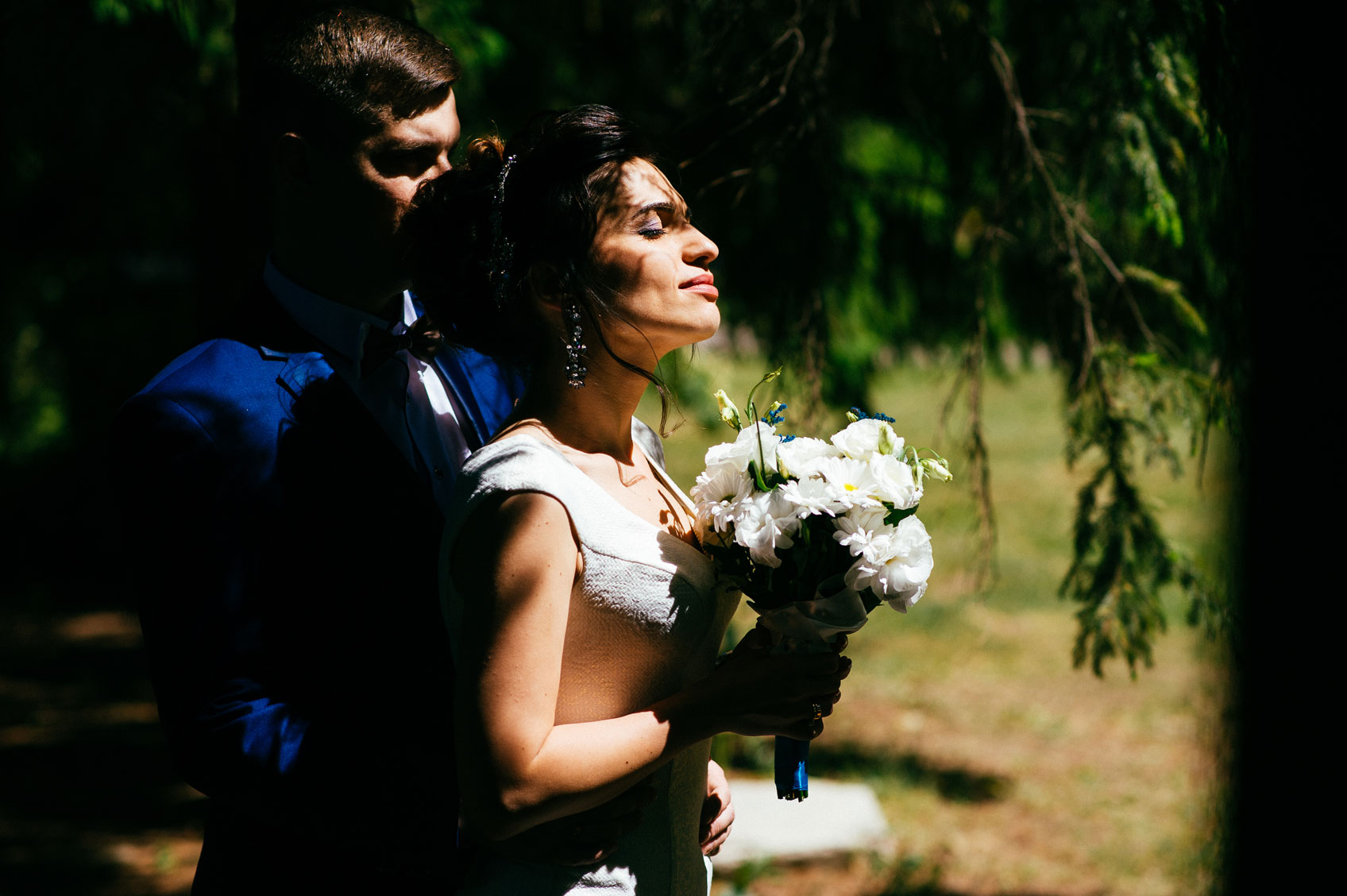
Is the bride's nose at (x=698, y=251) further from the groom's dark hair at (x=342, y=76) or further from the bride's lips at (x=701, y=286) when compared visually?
the groom's dark hair at (x=342, y=76)

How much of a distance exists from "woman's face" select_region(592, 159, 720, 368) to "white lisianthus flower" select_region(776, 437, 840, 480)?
0.24 metres

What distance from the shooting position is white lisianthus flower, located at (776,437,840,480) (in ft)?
6.02

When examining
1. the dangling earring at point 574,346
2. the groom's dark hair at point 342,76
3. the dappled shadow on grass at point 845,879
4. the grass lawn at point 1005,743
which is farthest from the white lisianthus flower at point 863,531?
the dappled shadow on grass at point 845,879

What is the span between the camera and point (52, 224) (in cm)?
853

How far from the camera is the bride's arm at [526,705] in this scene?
62.6 inches

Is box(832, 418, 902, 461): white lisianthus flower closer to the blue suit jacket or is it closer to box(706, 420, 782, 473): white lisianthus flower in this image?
box(706, 420, 782, 473): white lisianthus flower

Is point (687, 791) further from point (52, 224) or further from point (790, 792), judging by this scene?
point (52, 224)

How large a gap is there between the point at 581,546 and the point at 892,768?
5.62 m

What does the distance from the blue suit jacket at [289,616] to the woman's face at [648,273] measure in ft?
1.64

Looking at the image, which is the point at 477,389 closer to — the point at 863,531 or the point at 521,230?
the point at 521,230

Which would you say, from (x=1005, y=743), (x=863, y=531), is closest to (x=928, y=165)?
(x=863, y=531)

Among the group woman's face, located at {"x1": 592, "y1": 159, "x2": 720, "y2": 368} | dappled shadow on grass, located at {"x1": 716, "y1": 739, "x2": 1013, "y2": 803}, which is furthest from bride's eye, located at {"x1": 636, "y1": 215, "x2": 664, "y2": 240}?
dappled shadow on grass, located at {"x1": 716, "y1": 739, "x2": 1013, "y2": 803}

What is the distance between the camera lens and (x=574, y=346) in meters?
1.88

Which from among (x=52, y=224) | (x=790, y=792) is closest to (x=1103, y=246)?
(x=790, y=792)
